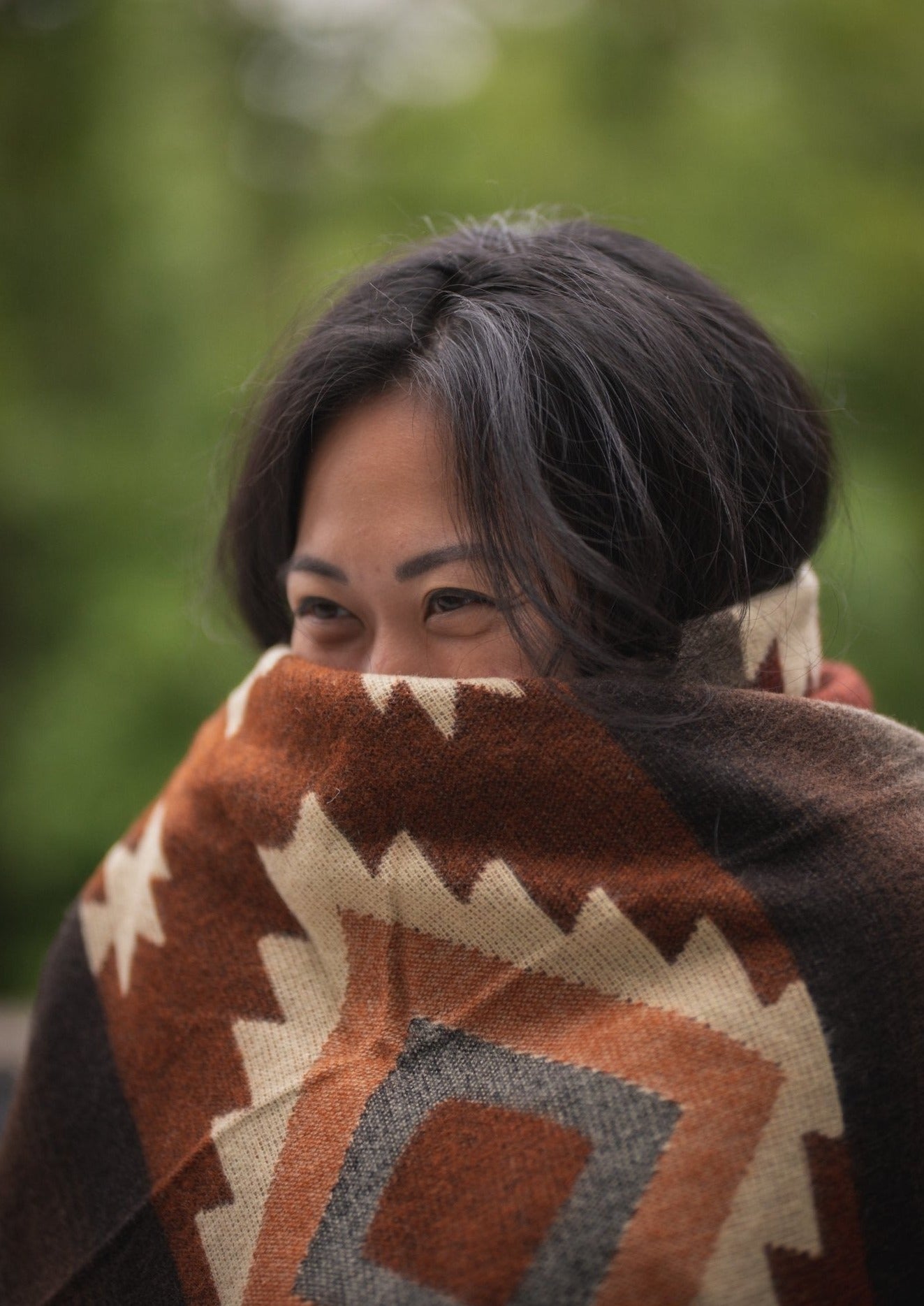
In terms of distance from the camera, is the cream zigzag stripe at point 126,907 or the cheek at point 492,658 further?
the cream zigzag stripe at point 126,907

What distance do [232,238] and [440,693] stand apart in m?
3.52

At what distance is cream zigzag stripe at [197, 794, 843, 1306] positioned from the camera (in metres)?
0.98

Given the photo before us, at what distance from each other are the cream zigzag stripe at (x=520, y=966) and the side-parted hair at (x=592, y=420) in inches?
10.5

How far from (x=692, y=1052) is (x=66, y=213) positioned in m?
3.87

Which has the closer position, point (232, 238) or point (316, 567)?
point (316, 567)

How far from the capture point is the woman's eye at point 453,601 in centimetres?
121

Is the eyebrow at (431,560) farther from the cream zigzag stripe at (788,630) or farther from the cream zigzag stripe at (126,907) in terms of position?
the cream zigzag stripe at (126,907)

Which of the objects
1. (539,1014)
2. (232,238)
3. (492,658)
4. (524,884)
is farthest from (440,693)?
(232,238)

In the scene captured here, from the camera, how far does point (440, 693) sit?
3.81ft

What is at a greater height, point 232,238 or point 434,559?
point 232,238

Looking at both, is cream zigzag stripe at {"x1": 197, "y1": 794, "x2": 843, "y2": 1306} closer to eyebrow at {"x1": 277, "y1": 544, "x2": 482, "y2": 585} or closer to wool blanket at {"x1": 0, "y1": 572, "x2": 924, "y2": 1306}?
wool blanket at {"x1": 0, "y1": 572, "x2": 924, "y2": 1306}

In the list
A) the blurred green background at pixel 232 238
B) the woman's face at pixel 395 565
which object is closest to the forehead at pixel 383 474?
the woman's face at pixel 395 565

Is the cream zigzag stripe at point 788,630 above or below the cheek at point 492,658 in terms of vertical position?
above

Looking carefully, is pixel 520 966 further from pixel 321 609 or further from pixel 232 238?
pixel 232 238
